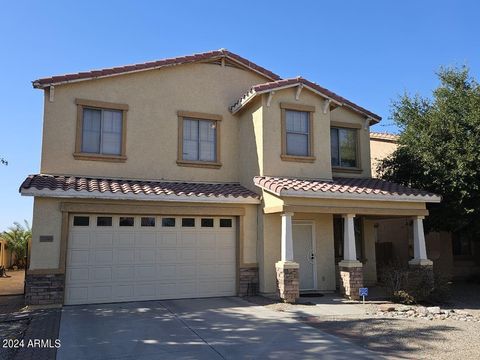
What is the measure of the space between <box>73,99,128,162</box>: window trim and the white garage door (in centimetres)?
208

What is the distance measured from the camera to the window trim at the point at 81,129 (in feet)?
45.1

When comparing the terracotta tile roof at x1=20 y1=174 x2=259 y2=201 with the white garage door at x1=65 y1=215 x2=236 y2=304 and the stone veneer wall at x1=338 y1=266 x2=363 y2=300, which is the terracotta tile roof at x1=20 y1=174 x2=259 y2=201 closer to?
the white garage door at x1=65 y1=215 x2=236 y2=304

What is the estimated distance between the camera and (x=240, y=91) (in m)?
16.2

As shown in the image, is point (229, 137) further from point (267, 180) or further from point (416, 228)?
point (416, 228)

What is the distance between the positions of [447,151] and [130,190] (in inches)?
416

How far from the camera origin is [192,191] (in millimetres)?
13750

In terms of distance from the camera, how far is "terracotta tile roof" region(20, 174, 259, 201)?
39.5 ft

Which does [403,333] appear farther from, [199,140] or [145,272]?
[199,140]

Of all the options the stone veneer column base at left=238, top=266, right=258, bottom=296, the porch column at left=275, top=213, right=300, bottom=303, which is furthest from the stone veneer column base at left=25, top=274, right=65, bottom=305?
the porch column at left=275, top=213, right=300, bottom=303

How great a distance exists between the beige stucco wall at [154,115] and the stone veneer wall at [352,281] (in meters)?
4.97

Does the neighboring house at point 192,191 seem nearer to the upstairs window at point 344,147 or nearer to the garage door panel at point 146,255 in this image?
the garage door panel at point 146,255


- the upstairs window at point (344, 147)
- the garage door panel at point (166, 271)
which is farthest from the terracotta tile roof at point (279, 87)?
the garage door panel at point (166, 271)

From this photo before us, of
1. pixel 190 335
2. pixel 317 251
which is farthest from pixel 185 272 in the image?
pixel 190 335

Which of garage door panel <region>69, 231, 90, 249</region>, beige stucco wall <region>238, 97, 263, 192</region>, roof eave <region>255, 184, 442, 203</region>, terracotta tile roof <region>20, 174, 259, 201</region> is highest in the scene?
beige stucco wall <region>238, 97, 263, 192</region>
